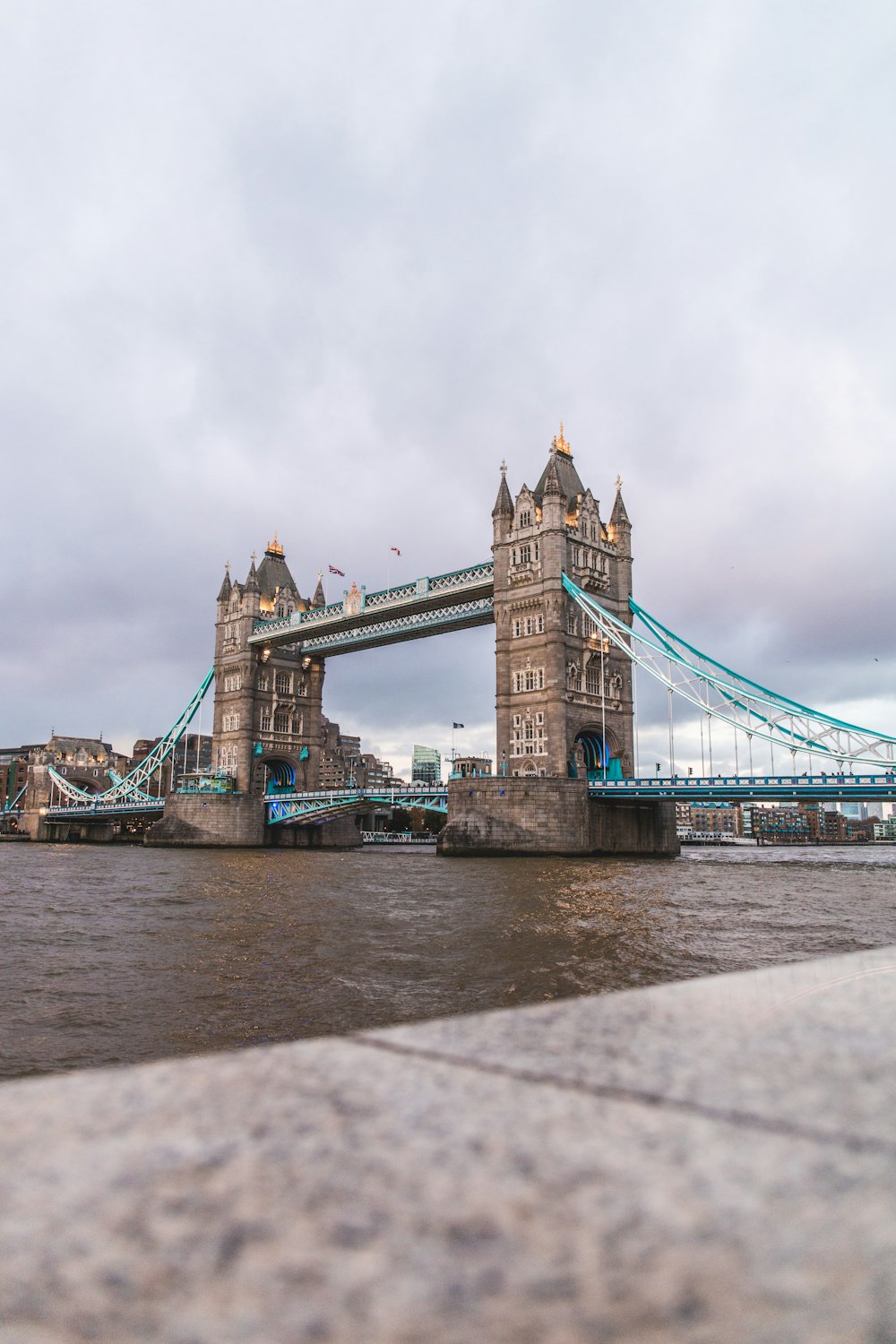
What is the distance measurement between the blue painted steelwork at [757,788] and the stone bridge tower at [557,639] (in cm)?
386

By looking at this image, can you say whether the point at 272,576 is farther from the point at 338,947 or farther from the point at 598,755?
the point at 338,947

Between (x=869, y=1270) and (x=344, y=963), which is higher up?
(x=869, y=1270)

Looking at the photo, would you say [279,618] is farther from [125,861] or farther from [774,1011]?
[774,1011]

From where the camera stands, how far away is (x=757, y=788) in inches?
1309

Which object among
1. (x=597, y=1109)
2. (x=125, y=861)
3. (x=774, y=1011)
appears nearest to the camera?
(x=597, y=1109)

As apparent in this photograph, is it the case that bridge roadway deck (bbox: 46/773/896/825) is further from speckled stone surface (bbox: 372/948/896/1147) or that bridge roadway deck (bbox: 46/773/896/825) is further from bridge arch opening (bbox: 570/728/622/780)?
speckled stone surface (bbox: 372/948/896/1147)

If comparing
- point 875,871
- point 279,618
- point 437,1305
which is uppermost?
point 279,618

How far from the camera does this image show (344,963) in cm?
878

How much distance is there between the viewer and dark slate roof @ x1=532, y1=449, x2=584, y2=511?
140 feet

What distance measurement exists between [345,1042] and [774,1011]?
56 cm

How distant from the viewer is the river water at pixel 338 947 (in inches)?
244

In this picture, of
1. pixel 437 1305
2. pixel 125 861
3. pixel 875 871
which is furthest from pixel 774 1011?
pixel 125 861

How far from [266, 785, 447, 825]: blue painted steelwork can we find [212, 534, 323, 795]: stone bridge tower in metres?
5.56

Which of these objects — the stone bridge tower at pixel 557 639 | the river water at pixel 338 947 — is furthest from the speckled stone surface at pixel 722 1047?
the stone bridge tower at pixel 557 639
